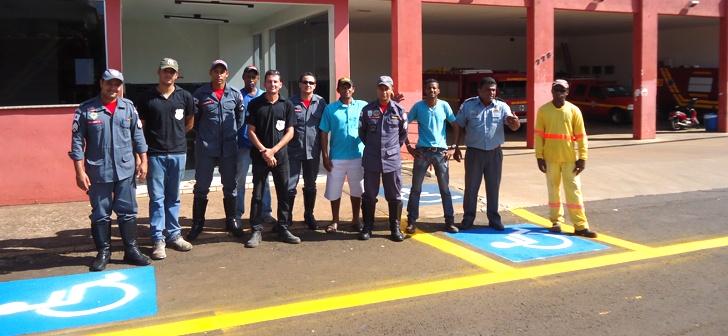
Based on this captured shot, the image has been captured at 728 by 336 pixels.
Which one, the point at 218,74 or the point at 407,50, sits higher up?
the point at 407,50

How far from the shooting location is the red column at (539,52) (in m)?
15.1

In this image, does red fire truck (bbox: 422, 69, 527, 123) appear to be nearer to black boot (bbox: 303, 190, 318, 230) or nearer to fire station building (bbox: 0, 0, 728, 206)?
fire station building (bbox: 0, 0, 728, 206)

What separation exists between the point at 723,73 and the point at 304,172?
634 inches

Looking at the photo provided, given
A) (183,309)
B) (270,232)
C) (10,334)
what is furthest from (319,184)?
(10,334)

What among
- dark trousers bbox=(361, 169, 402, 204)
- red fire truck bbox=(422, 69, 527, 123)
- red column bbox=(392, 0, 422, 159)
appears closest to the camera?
dark trousers bbox=(361, 169, 402, 204)

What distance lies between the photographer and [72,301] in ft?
18.0

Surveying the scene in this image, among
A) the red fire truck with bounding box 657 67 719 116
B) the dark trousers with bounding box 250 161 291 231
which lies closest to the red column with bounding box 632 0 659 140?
the red fire truck with bounding box 657 67 719 116

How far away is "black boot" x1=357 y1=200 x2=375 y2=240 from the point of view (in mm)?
7516

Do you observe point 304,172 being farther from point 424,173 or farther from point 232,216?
point 424,173

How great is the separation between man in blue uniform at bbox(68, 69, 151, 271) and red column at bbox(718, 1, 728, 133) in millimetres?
17833

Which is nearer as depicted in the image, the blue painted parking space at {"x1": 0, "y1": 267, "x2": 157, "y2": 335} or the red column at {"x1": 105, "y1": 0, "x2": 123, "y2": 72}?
the blue painted parking space at {"x1": 0, "y1": 267, "x2": 157, "y2": 335}

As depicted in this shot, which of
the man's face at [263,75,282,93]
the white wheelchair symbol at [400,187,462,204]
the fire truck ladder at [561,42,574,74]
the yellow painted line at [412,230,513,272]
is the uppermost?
the fire truck ladder at [561,42,574,74]

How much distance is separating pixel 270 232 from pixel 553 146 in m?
3.46

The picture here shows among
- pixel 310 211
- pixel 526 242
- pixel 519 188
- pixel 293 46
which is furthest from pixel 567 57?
pixel 310 211
